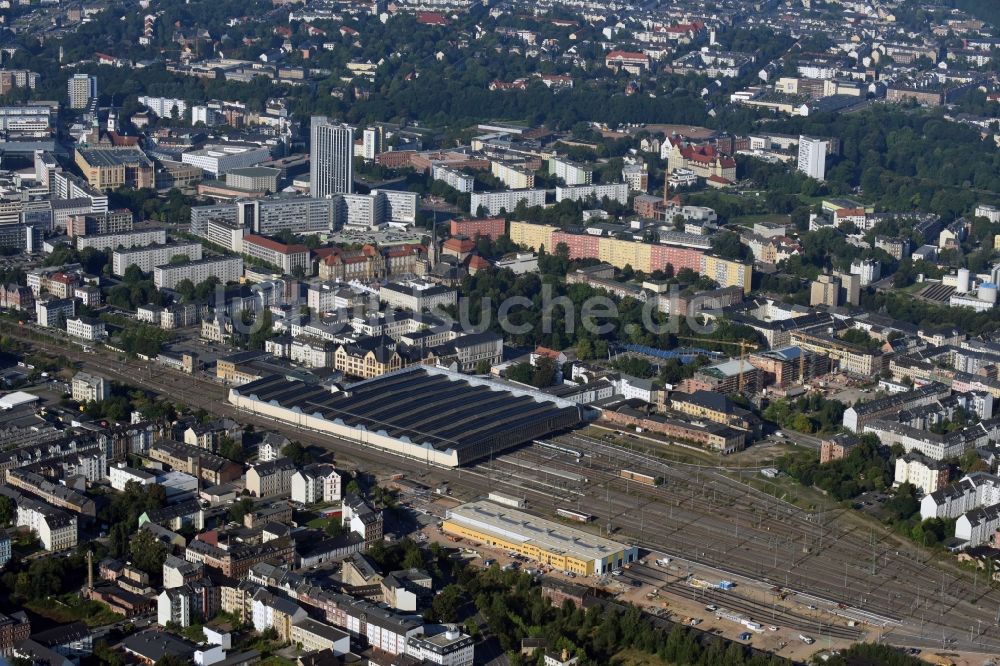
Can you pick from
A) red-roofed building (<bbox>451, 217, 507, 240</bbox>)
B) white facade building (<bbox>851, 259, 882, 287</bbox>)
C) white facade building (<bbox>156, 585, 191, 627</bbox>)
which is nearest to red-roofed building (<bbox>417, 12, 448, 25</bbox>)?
red-roofed building (<bbox>451, 217, 507, 240</bbox>)

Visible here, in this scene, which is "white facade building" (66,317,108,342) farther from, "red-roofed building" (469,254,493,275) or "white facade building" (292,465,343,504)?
"white facade building" (292,465,343,504)

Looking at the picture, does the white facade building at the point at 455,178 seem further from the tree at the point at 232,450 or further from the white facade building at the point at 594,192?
the tree at the point at 232,450

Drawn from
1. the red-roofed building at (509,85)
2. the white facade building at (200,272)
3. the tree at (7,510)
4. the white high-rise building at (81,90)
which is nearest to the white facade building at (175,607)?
the tree at (7,510)

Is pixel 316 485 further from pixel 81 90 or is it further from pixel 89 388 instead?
pixel 81 90

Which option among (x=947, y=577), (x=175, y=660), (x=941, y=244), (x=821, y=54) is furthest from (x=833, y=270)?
(x=821, y=54)

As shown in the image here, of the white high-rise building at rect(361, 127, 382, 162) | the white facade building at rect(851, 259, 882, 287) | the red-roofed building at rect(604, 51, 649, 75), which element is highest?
the red-roofed building at rect(604, 51, 649, 75)

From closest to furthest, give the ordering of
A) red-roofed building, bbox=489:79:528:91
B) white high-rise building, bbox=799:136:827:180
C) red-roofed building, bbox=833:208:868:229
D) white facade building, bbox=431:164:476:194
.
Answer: red-roofed building, bbox=833:208:868:229
white facade building, bbox=431:164:476:194
white high-rise building, bbox=799:136:827:180
red-roofed building, bbox=489:79:528:91

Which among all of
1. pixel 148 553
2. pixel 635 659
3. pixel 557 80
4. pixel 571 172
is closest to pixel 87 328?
pixel 148 553
